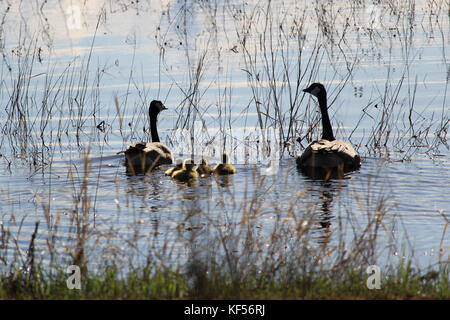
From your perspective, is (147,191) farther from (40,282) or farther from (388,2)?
(388,2)

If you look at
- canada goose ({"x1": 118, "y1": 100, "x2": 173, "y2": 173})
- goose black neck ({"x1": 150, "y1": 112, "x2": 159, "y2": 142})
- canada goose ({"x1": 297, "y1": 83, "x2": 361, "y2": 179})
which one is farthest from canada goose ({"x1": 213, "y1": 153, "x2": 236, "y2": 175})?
goose black neck ({"x1": 150, "y1": 112, "x2": 159, "y2": 142})

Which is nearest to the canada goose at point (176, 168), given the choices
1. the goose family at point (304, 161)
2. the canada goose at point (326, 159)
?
the goose family at point (304, 161)

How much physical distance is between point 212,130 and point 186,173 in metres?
3.76

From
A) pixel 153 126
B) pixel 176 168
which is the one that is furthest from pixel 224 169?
pixel 153 126

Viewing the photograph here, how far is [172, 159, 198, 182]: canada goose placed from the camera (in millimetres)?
11219

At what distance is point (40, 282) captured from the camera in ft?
19.7

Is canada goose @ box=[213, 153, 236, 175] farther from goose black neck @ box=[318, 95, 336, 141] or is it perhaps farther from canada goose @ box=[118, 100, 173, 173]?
goose black neck @ box=[318, 95, 336, 141]

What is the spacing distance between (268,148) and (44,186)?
440 cm

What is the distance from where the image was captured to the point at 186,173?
36.9 feet

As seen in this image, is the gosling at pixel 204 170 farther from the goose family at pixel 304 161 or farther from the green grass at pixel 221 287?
the green grass at pixel 221 287

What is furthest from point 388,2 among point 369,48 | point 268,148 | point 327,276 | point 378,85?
point 327,276

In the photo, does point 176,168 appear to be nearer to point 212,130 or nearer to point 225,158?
point 225,158

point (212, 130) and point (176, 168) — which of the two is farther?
point (212, 130)

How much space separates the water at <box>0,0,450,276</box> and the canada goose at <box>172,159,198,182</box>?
24 centimetres
